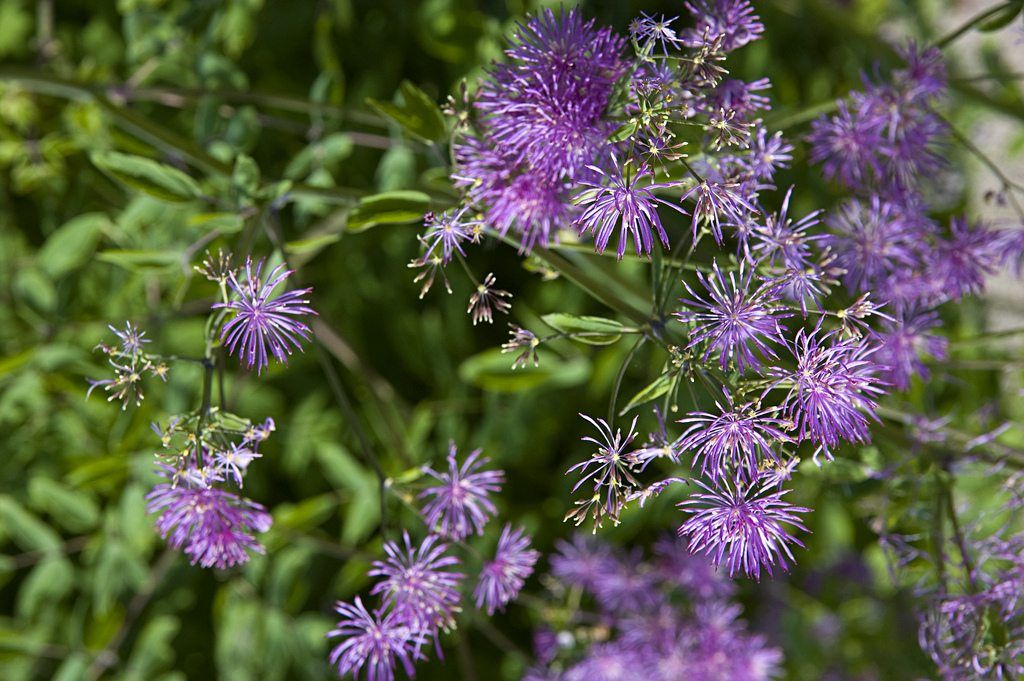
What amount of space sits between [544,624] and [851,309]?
3.26ft

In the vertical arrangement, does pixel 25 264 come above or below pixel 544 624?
above

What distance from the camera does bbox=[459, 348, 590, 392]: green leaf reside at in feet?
4.94

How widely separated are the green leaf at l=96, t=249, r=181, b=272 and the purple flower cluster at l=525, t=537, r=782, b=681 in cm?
85

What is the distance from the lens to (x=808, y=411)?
84 centimetres

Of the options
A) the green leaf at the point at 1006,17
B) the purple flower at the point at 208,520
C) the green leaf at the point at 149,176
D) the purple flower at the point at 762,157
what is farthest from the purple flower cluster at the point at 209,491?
the green leaf at the point at 1006,17

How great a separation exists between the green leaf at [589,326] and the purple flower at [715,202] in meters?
0.13

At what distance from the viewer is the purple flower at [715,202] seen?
2.77ft

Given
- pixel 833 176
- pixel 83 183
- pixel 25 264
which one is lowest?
pixel 833 176

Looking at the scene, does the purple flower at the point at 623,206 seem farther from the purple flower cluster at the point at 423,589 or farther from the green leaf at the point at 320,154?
the green leaf at the point at 320,154

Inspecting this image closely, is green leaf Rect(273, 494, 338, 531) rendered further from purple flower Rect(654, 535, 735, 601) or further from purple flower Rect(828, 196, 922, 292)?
purple flower Rect(828, 196, 922, 292)

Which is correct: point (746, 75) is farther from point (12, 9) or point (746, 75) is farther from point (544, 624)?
point (12, 9)

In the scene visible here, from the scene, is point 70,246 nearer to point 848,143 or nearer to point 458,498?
point 458,498

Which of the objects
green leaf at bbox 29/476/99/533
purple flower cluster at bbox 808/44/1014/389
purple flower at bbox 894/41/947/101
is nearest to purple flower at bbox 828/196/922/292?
purple flower cluster at bbox 808/44/1014/389

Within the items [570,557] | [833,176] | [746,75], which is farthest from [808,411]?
[746,75]
